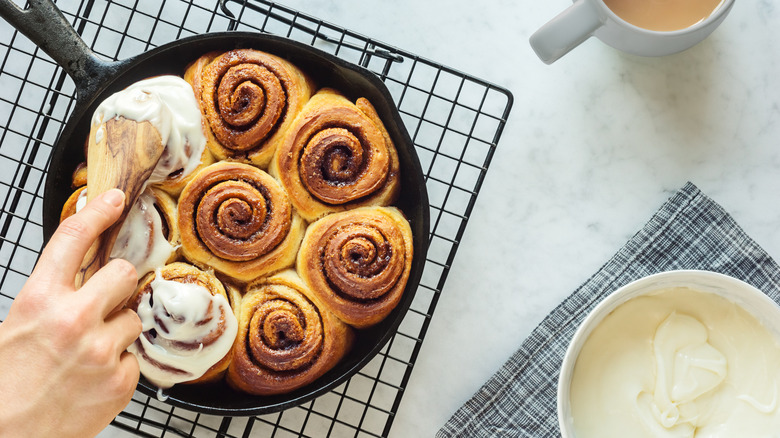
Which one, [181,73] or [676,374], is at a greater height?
[181,73]

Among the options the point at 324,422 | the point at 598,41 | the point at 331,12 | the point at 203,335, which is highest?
the point at 598,41

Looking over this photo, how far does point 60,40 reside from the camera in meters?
1.37

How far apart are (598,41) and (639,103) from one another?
0.18 m

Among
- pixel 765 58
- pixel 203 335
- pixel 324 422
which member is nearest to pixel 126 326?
pixel 203 335

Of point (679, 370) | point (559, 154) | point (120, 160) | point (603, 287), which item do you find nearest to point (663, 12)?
point (559, 154)

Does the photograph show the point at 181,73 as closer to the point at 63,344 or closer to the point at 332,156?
the point at 332,156

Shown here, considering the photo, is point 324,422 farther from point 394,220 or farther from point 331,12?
point 331,12

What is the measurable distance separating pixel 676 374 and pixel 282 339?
2.67 ft

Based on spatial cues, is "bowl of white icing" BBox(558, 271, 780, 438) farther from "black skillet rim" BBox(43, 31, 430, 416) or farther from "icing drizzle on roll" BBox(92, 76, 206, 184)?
"icing drizzle on roll" BBox(92, 76, 206, 184)

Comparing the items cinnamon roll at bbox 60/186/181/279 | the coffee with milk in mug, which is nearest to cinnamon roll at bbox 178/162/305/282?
cinnamon roll at bbox 60/186/181/279

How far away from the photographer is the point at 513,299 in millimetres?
1724

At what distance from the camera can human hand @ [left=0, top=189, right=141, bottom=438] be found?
1.11m

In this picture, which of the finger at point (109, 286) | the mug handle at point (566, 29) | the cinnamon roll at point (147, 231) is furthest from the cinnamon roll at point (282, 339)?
the mug handle at point (566, 29)

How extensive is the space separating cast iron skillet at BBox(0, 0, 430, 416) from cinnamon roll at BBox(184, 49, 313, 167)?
5cm
